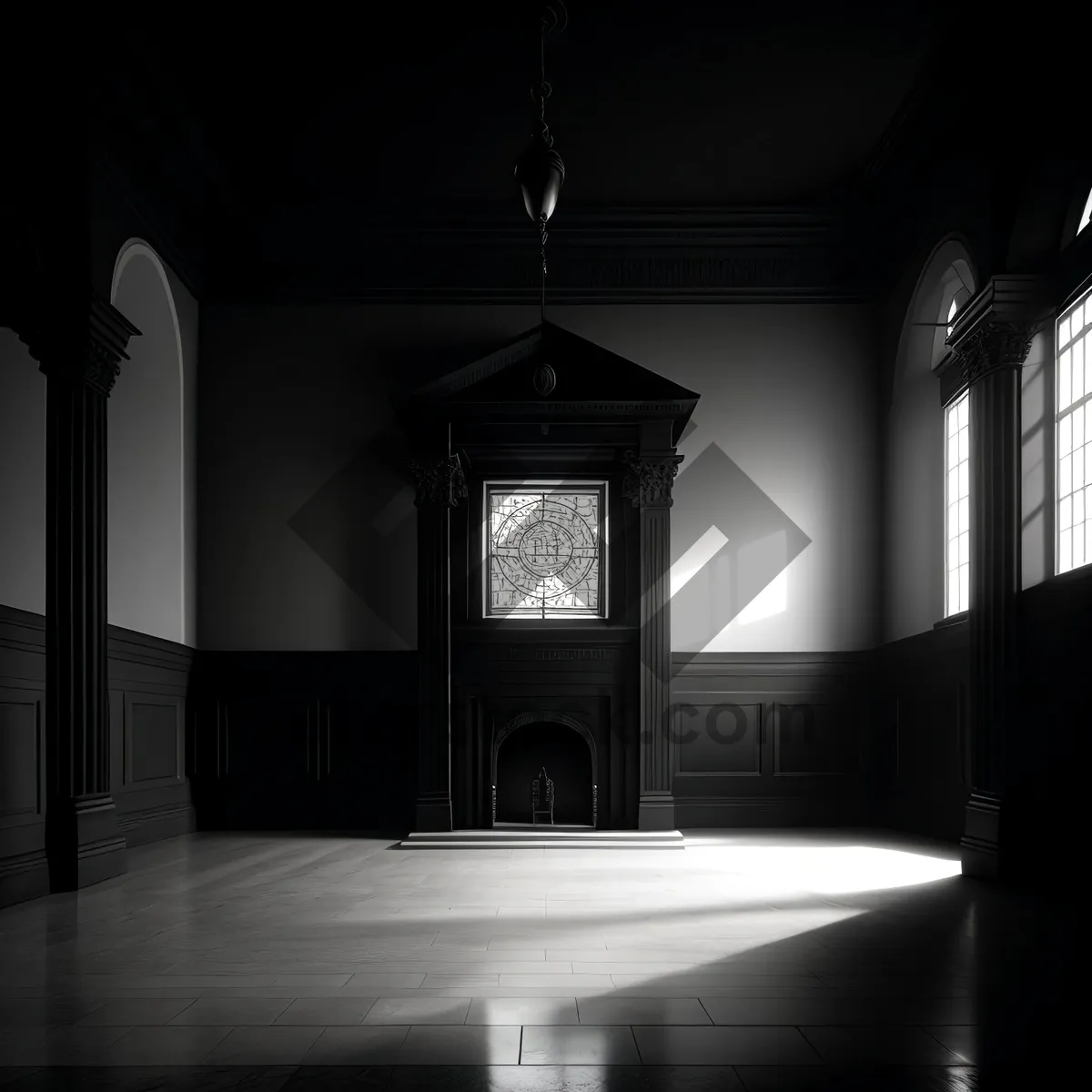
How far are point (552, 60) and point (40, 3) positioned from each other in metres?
3.32

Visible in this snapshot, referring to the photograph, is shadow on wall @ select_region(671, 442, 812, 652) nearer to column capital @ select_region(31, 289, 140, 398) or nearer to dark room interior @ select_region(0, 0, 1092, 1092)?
dark room interior @ select_region(0, 0, 1092, 1092)

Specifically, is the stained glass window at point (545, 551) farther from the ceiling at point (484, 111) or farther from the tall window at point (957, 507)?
the tall window at point (957, 507)

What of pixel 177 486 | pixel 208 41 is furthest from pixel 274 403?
pixel 208 41

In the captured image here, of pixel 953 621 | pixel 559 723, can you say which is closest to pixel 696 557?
pixel 559 723

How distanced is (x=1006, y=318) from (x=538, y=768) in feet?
17.3

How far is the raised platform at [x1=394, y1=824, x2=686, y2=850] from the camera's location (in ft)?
29.8

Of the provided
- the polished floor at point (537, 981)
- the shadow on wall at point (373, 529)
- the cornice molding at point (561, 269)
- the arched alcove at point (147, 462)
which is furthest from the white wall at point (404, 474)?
the polished floor at point (537, 981)

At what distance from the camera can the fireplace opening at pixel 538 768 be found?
998 centimetres

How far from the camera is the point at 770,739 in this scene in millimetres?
10539

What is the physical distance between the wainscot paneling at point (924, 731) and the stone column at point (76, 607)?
619 centimetres

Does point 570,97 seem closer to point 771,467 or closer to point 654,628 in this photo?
point 771,467

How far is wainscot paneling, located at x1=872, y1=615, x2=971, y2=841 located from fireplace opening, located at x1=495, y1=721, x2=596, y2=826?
9.05 feet

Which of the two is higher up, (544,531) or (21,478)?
(21,478)

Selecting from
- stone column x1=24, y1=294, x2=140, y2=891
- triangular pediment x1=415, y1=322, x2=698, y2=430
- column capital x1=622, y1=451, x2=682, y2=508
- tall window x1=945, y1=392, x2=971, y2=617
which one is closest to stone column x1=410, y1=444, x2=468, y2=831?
triangular pediment x1=415, y1=322, x2=698, y2=430
